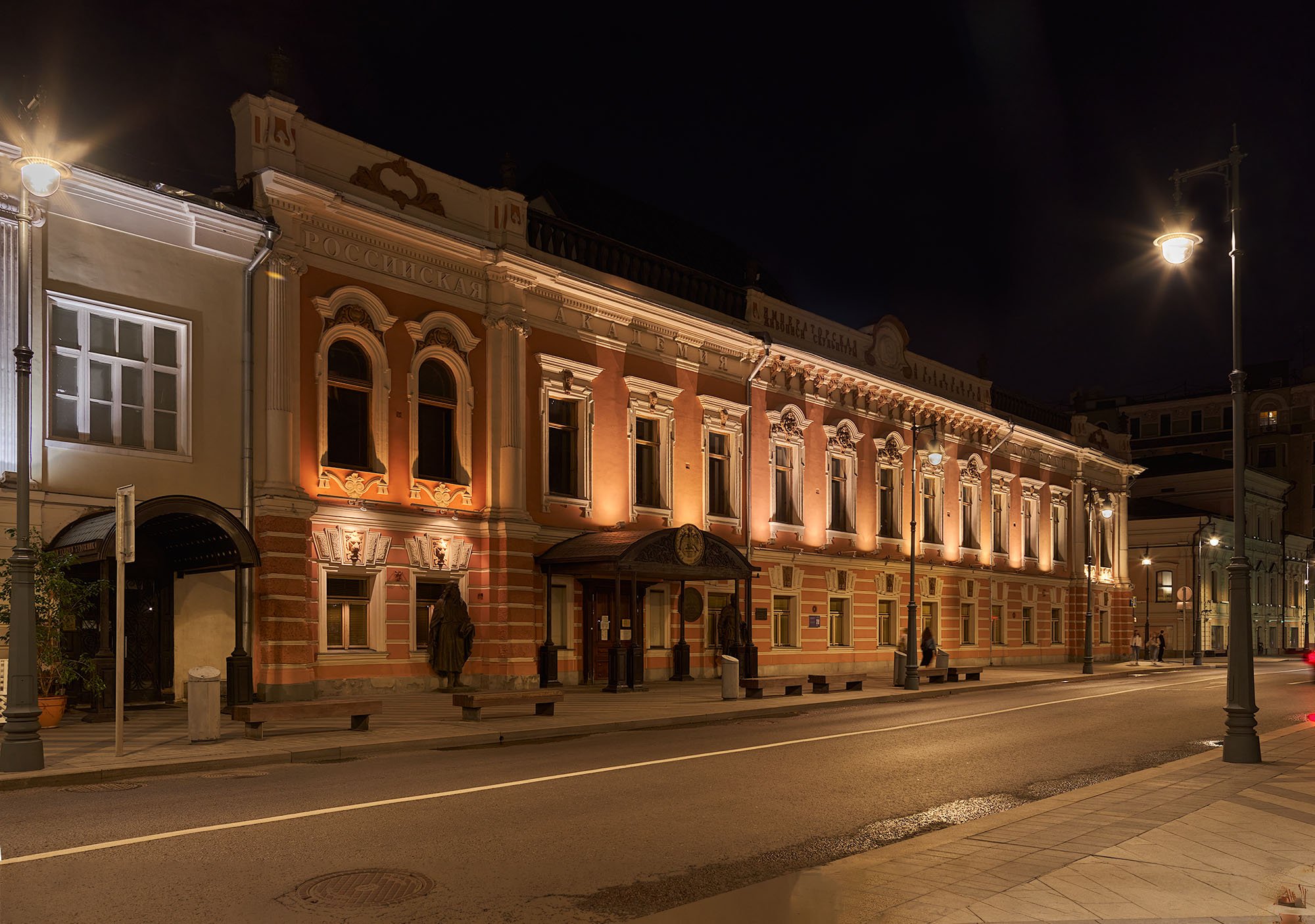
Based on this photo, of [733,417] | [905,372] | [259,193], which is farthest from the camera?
[905,372]

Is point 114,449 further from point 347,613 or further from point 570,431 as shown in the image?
point 570,431

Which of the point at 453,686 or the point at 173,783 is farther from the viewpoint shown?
the point at 453,686

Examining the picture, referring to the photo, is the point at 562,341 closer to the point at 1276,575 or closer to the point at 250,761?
the point at 250,761

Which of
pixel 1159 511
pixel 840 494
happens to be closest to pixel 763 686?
pixel 840 494

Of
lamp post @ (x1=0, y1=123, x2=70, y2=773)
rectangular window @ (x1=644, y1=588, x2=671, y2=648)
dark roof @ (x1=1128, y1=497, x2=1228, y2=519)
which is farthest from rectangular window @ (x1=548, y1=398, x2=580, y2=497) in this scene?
dark roof @ (x1=1128, y1=497, x2=1228, y2=519)

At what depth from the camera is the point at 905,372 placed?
128ft

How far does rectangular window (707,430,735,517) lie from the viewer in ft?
102

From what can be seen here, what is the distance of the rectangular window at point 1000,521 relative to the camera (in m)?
44.4

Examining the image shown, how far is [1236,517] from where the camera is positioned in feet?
45.3

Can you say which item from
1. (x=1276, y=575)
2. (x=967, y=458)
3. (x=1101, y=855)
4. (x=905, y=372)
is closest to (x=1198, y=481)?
(x=1276, y=575)

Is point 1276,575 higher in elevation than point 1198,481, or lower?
lower

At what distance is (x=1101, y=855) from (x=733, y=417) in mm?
24122

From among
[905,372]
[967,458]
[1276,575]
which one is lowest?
[1276,575]

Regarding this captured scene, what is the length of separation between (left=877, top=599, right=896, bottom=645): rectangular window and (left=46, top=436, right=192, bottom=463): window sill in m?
24.4
